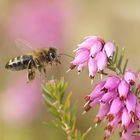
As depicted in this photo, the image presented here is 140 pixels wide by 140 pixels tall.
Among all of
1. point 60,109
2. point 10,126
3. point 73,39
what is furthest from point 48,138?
point 60,109

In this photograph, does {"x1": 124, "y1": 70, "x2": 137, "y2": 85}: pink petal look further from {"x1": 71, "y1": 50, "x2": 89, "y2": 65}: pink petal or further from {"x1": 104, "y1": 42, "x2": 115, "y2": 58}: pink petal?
{"x1": 71, "y1": 50, "x2": 89, "y2": 65}: pink petal

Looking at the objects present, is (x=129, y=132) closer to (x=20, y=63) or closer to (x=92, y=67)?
(x=92, y=67)

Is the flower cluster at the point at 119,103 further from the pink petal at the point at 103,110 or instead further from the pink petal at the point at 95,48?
the pink petal at the point at 95,48

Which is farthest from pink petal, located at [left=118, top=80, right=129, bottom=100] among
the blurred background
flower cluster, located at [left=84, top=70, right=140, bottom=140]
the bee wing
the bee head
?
the blurred background

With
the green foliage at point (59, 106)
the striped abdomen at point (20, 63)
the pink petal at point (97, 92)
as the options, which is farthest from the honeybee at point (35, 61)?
the pink petal at point (97, 92)

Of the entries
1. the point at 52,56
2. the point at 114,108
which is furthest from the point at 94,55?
the point at 52,56

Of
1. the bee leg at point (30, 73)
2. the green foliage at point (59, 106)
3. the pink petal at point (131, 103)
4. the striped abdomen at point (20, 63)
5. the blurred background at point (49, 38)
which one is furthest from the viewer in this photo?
the blurred background at point (49, 38)
